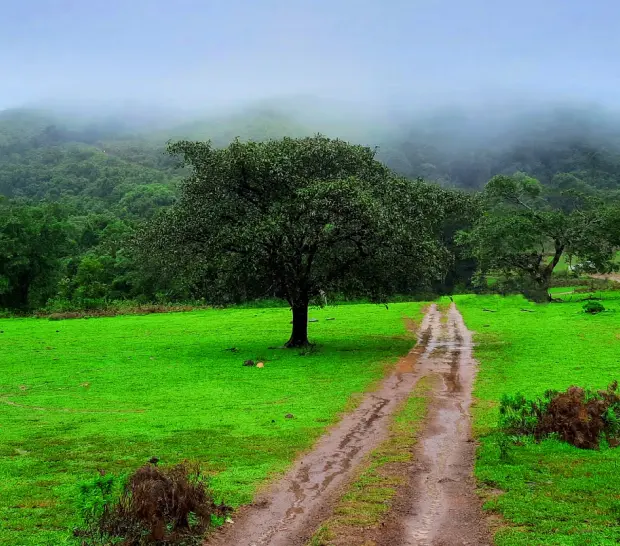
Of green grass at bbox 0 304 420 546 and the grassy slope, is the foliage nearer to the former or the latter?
green grass at bbox 0 304 420 546

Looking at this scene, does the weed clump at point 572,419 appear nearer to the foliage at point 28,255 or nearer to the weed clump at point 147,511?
the weed clump at point 147,511

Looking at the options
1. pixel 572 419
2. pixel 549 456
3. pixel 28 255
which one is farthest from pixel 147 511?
pixel 28 255

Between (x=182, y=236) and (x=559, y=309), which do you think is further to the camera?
(x=559, y=309)

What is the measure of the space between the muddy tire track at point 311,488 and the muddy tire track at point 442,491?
120cm

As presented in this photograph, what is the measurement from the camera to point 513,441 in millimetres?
12617

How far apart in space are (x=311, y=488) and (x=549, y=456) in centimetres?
521

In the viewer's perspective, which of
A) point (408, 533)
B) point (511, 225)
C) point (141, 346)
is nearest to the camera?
point (408, 533)

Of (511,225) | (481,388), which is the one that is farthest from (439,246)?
(511,225)

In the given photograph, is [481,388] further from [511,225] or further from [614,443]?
[511,225]

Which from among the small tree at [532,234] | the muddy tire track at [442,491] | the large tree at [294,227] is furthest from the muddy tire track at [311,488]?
the small tree at [532,234]

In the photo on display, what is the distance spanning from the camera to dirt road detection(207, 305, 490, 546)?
8391mm

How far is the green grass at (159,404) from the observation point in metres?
10.9

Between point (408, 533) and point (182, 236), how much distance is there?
70.2 feet

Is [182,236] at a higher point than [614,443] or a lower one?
higher
